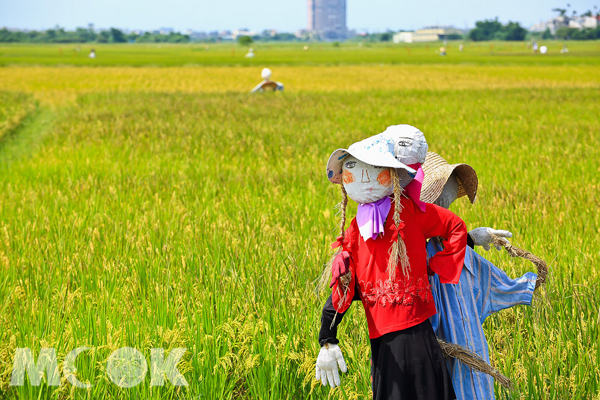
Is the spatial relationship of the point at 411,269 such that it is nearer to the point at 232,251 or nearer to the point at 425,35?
the point at 232,251

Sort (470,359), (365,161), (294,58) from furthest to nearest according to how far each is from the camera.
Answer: (294,58), (470,359), (365,161)

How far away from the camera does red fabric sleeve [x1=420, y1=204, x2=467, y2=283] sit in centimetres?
158

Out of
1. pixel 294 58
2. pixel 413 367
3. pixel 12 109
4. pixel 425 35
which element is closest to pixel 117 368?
pixel 413 367

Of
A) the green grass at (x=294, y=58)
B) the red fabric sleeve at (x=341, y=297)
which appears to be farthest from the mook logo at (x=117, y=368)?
the green grass at (x=294, y=58)

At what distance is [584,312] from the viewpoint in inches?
93.1

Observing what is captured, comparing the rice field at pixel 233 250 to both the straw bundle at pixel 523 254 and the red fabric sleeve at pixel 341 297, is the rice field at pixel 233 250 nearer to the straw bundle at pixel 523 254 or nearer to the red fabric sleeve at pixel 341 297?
the straw bundle at pixel 523 254

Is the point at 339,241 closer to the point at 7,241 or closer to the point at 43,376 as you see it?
the point at 43,376

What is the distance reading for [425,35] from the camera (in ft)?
554

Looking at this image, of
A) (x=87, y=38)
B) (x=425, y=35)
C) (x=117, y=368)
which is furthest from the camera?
(x=425, y=35)

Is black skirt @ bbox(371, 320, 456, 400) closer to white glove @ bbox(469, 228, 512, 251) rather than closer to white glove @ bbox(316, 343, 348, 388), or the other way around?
white glove @ bbox(316, 343, 348, 388)

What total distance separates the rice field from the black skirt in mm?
315

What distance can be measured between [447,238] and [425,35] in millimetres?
179184

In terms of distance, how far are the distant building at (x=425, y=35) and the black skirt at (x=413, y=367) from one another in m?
164

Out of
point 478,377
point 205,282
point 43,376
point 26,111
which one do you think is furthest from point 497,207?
point 26,111
